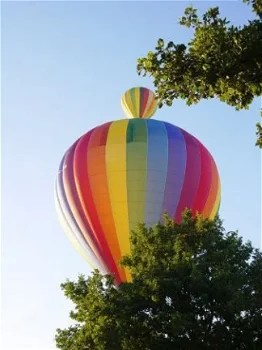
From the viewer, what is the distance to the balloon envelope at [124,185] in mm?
38188

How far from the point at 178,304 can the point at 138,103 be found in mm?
24668

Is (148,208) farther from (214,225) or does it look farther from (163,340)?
(163,340)

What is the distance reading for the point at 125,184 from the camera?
39.2 meters

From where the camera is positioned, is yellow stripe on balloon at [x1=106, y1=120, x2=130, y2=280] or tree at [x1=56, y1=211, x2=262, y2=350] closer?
tree at [x1=56, y1=211, x2=262, y2=350]

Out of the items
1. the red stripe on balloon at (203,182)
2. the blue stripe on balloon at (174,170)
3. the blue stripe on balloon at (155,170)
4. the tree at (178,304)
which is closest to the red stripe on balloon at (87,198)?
the blue stripe on balloon at (155,170)

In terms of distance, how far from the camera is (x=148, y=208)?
38.5 meters

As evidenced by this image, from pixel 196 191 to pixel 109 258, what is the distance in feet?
21.6

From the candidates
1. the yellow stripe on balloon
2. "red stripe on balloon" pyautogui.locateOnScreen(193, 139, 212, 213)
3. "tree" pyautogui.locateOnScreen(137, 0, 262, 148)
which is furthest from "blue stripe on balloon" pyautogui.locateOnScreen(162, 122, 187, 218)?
"tree" pyautogui.locateOnScreen(137, 0, 262, 148)

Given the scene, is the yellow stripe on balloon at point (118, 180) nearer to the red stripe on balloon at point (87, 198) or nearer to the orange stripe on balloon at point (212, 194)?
the red stripe on balloon at point (87, 198)

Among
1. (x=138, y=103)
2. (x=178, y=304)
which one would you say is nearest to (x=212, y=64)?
(x=178, y=304)

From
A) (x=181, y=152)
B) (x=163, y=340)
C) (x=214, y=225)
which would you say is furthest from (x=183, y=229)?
(x=181, y=152)

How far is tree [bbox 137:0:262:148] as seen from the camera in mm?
13375

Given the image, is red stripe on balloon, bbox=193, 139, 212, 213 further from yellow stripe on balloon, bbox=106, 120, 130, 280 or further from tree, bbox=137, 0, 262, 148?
tree, bbox=137, 0, 262, 148

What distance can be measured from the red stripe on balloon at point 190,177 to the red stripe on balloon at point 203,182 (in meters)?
0.28
